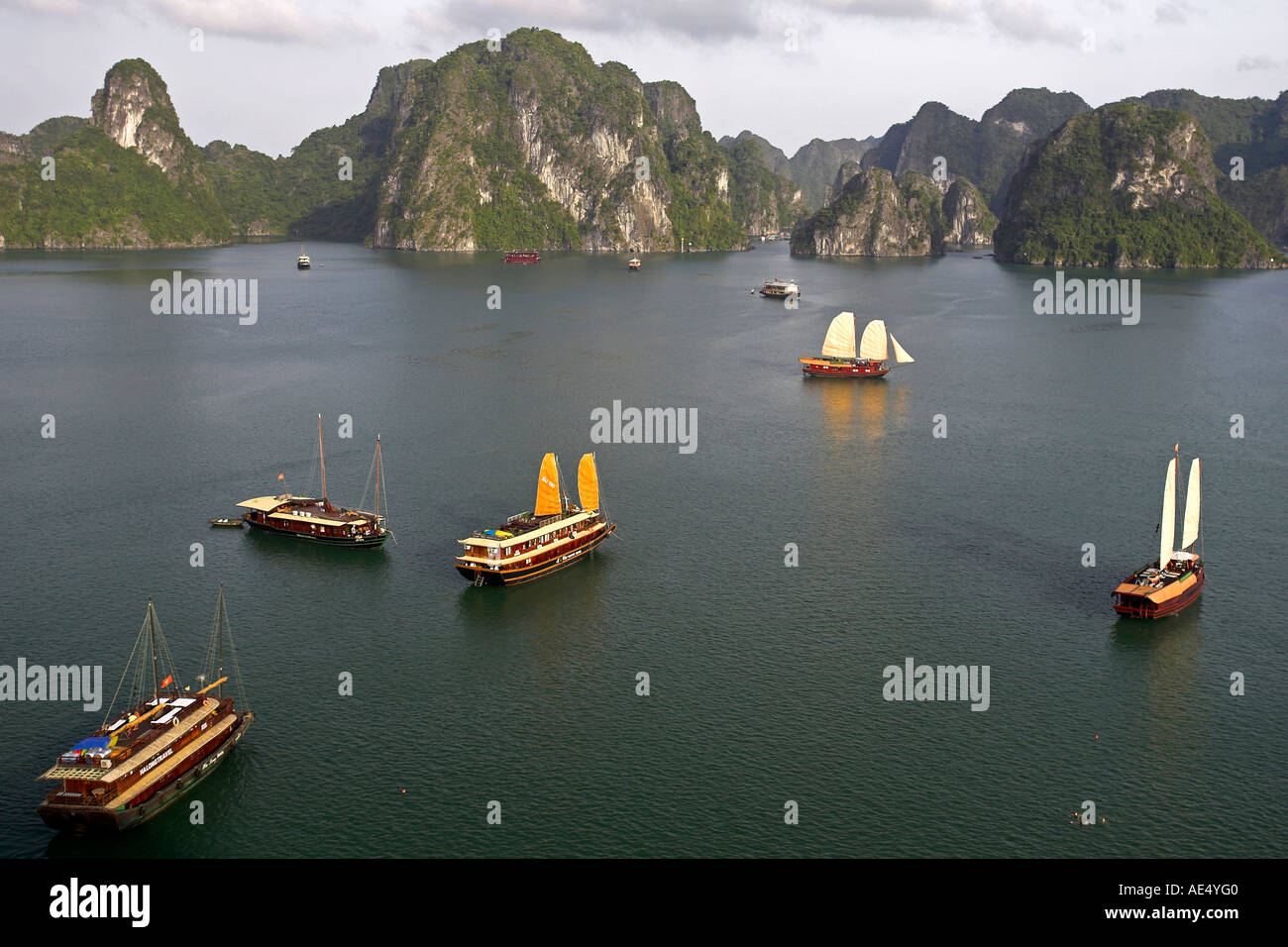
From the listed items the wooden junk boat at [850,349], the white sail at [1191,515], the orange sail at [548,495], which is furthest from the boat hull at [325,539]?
the wooden junk boat at [850,349]

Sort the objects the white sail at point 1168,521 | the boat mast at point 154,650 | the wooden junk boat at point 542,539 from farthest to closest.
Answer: the wooden junk boat at point 542,539 → the white sail at point 1168,521 → the boat mast at point 154,650

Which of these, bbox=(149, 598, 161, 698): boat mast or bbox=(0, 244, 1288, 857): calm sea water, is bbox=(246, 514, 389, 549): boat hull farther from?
bbox=(149, 598, 161, 698): boat mast

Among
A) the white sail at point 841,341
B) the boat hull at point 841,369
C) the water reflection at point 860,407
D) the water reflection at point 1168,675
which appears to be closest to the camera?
the water reflection at point 1168,675

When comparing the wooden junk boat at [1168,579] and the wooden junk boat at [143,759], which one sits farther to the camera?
the wooden junk boat at [1168,579]

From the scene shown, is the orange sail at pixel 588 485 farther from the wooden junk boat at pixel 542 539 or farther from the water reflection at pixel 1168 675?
the water reflection at pixel 1168 675

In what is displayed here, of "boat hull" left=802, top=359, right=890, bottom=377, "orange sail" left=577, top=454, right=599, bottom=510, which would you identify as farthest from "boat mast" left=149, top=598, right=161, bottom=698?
"boat hull" left=802, top=359, right=890, bottom=377
